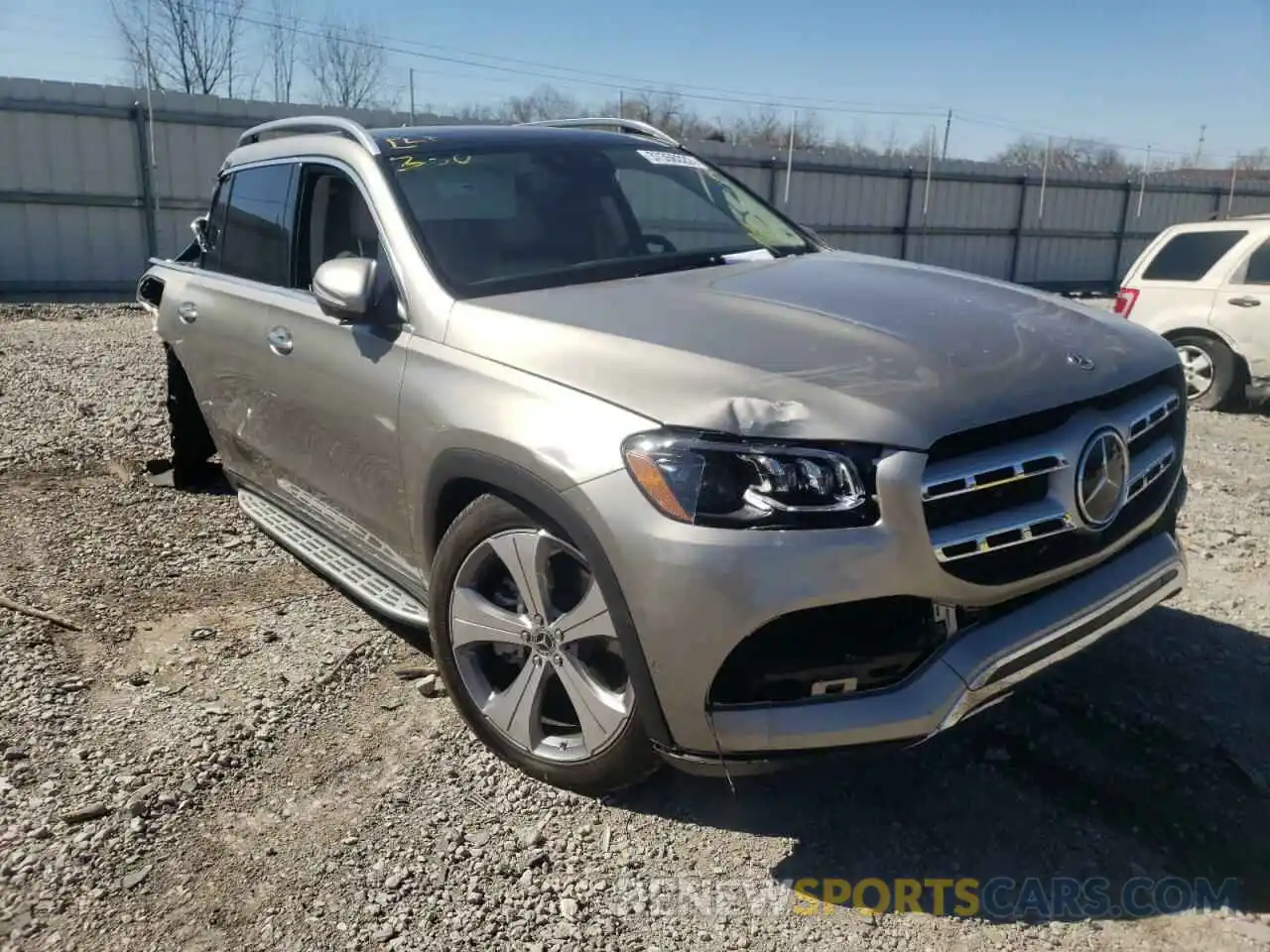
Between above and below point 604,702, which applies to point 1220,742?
below

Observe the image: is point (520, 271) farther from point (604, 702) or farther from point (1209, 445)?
point (1209, 445)

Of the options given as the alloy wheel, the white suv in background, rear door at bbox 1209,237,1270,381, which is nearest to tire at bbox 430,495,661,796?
the alloy wheel

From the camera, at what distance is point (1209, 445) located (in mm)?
7160

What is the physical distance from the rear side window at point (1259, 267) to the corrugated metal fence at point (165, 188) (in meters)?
5.09

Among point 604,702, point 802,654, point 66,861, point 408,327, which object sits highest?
point 408,327

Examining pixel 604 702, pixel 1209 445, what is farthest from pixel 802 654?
pixel 1209 445

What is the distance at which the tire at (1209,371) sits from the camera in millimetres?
8289

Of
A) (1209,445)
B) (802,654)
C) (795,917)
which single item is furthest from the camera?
(1209,445)

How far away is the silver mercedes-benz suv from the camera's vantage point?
2.26 m

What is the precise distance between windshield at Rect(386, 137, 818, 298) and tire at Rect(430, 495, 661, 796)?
0.81 meters

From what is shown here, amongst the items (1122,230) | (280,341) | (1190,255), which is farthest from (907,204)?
(280,341)

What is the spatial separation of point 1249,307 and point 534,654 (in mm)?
7590

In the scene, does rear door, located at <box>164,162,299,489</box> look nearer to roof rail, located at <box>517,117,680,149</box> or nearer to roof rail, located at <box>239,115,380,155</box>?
roof rail, located at <box>239,115,380,155</box>

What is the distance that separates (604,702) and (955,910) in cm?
97
